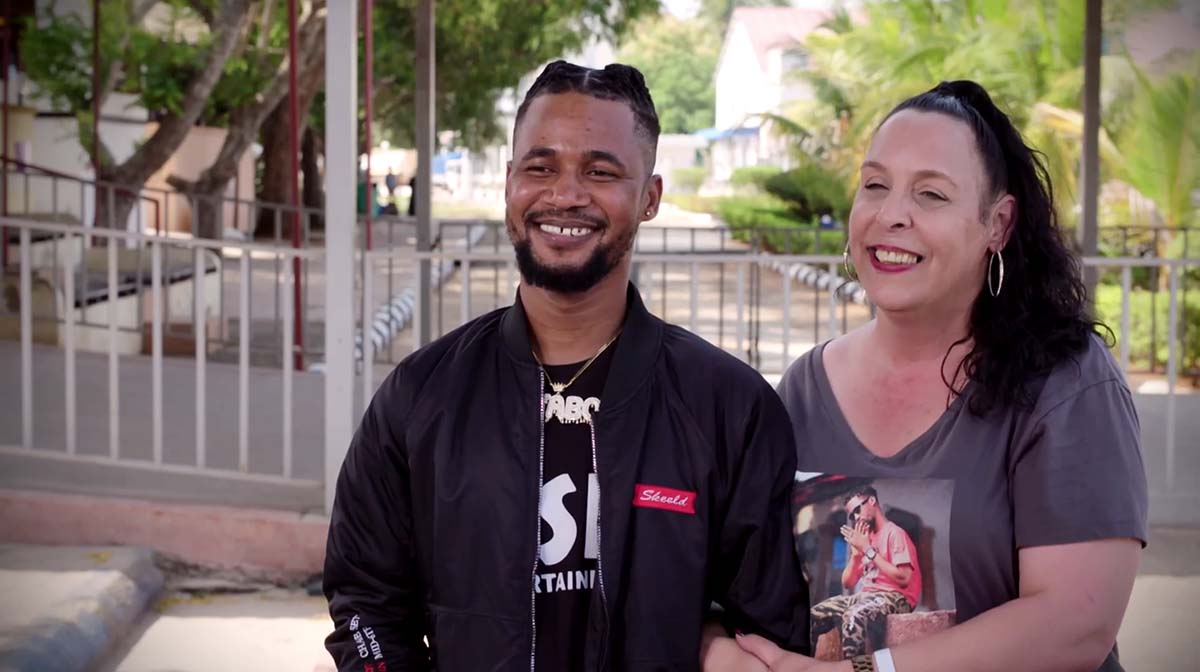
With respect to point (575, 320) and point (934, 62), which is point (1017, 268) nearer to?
point (575, 320)

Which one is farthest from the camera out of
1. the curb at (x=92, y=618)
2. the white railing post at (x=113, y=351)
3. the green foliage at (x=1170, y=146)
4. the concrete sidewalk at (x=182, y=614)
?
the green foliage at (x=1170, y=146)

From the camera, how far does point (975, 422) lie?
2303 millimetres

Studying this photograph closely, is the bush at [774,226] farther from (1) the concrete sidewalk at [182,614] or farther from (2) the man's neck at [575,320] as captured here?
(2) the man's neck at [575,320]

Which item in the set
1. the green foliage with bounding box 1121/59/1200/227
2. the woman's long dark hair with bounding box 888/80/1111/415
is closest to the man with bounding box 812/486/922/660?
the woman's long dark hair with bounding box 888/80/1111/415

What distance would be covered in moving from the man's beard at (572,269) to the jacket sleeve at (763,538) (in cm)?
33

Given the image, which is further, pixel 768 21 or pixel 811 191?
pixel 768 21

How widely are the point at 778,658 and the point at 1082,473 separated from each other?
0.55 m

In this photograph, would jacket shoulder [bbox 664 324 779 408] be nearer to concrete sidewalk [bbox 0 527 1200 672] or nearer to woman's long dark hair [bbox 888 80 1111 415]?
woman's long dark hair [bbox 888 80 1111 415]

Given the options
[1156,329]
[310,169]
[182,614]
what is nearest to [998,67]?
[1156,329]

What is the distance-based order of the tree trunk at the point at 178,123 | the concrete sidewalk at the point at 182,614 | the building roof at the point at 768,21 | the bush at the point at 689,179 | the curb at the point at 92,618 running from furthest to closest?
the building roof at the point at 768,21 < the bush at the point at 689,179 < the tree trunk at the point at 178,123 < the concrete sidewalk at the point at 182,614 < the curb at the point at 92,618

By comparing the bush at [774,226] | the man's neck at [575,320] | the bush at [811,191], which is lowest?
the man's neck at [575,320]

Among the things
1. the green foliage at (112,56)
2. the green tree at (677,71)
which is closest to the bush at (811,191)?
the green foliage at (112,56)

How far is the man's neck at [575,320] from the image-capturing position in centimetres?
247

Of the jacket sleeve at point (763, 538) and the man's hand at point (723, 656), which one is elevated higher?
the jacket sleeve at point (763, 538)
